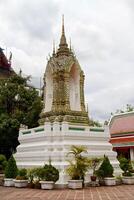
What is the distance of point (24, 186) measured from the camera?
45.7ft

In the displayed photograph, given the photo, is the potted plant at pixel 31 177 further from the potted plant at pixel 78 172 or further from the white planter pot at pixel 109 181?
the white planter pot at pixel 109 181

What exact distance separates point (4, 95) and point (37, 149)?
33.9ft

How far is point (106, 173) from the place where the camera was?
46.9 ft

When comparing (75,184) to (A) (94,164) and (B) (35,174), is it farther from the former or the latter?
(A) (94,164)

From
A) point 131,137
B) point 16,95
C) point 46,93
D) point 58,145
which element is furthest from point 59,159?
point 16,95

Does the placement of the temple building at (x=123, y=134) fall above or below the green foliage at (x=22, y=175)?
above

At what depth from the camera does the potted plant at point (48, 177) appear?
1310 centimetres

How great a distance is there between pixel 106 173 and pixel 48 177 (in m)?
2.76

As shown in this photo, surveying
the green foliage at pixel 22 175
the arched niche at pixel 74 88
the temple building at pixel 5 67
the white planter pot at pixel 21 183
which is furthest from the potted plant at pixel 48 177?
the temple building at pixel 5 67

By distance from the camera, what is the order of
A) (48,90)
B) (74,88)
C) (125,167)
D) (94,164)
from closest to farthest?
(94,164)
(125,167)
(74,88)
(48,90)

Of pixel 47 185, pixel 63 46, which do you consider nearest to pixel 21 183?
pixel 47 185

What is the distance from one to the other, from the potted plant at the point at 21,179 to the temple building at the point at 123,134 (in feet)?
35.4

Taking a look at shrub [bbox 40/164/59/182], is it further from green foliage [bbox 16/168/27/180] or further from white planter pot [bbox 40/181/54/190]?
green foliage [bbox 16/168/27/180]

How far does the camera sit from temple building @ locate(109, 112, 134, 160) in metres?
23.3
